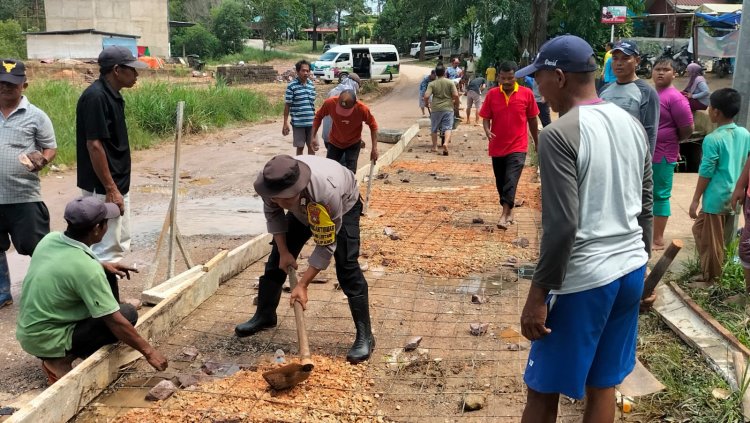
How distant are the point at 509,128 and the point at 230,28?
4019 cm

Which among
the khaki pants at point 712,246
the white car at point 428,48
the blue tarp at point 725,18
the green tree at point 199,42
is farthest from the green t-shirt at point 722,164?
the white car at point 428,48

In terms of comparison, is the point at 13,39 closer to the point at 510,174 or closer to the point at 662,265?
the point at 510,174

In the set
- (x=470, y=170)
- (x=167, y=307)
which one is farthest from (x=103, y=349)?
(x=470, y=170)

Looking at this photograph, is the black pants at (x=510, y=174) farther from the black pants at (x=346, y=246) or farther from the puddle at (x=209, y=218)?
the black pants at (x=346, y=246)

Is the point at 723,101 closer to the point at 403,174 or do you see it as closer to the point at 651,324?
the point at 651,324

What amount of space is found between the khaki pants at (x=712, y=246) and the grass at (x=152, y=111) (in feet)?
29.0

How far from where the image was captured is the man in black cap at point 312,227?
3.19 metres

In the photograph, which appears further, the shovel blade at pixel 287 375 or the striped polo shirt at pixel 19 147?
the striped polo shirt at pixel 19 147

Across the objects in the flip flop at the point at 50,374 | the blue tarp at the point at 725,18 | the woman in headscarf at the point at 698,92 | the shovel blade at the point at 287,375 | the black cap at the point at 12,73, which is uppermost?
the blue tarp at the point at 725,18

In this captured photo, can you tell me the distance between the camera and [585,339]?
2.26 m

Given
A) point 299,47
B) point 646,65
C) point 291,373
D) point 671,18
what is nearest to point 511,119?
point 291,373

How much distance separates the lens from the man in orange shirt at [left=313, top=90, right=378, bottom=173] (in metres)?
6.96

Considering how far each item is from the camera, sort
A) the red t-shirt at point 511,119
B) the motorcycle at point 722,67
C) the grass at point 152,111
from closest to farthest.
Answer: the red t-shirt at point 511,119
the grass at point 152,111
the motorcycle at point 722,67

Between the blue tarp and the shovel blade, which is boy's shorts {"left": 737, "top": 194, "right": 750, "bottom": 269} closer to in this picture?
the shovel blade
